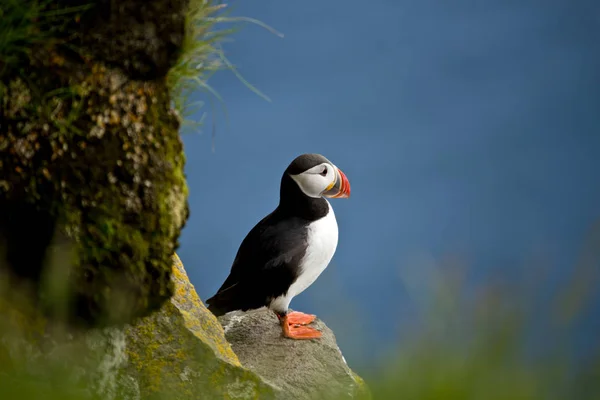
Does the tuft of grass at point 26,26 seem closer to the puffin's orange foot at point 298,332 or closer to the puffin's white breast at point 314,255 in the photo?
the puffin's white breast at point 314,255

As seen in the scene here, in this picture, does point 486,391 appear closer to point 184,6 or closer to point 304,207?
point 184,6

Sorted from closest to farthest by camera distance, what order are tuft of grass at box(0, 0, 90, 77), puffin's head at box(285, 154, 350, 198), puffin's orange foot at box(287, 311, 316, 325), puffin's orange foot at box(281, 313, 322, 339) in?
tuft of grass at box(0, 0, 90, 77) < puffin's head at box(285, 154, 350, 198) < puffin's orange foot at box(281, 313, 322, 339) < puffin's orange foot at box(287, 311, 316, 325)

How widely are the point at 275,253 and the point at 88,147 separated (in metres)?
2.08

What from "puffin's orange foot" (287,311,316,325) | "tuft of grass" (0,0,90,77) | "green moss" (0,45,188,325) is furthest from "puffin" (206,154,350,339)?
"tuft of grass" (0,0,90,77)

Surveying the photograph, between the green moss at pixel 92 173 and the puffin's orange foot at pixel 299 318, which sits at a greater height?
the green moss at pixel 92 173

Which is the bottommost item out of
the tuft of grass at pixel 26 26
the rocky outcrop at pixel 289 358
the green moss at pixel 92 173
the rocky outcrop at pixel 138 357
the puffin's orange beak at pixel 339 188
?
the rocky outcrop at pixel 289 358

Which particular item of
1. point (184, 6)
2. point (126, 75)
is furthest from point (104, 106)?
point (184, 6)

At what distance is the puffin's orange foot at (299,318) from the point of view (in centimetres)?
612

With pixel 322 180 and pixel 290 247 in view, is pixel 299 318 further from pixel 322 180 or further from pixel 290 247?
pixel 322 180

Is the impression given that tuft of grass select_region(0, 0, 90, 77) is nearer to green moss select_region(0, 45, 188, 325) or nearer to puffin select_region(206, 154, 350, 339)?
green moss select_region(0, 45, 188, 325)

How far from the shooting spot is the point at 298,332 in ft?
19.3

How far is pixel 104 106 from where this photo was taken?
3.72 m

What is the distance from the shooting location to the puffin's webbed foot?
5801mm

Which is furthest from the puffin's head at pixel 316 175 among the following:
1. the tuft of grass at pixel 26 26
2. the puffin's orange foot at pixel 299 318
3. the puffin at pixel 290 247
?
the tuft of grass at pixel 26 26
